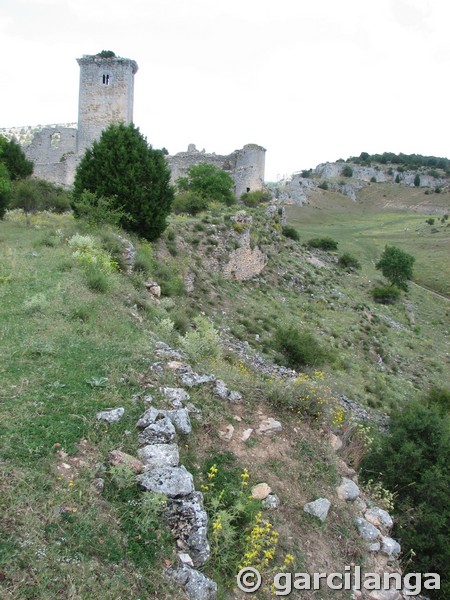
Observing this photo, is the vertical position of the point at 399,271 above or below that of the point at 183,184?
below

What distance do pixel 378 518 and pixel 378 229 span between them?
224 ft

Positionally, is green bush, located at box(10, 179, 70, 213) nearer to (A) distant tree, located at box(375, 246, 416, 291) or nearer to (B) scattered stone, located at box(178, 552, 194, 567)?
(B) scattered stone, located at box(178, 552, 194, 567)

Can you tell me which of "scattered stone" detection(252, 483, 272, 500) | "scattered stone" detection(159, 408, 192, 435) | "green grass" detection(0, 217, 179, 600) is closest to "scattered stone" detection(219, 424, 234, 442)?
"scattered stone" detection(159, 408, 192, 435)

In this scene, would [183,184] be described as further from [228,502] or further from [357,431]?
[228,502]

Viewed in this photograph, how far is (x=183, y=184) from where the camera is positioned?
1318 inches

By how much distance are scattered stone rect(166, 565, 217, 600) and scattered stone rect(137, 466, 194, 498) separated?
69 cm

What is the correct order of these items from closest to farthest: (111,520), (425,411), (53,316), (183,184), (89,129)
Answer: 1. (111,520)
2. (53,316)
3. (425,411)
4. (183,184)
5. (89,129)

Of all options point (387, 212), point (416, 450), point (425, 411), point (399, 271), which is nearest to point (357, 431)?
point (416, 450)

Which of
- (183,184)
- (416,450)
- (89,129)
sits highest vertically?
(89,129)

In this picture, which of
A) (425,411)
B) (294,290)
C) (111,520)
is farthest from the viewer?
(294,290)

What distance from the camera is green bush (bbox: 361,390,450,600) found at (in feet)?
22.8

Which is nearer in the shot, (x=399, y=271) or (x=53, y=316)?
(x=53, y=316)

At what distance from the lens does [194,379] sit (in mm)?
6879

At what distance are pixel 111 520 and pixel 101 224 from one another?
37.6 feet
